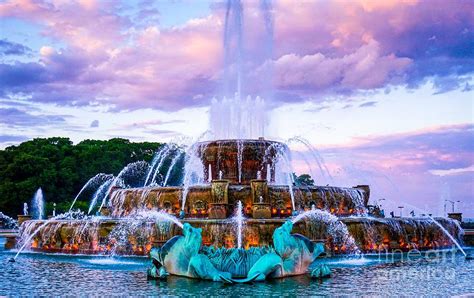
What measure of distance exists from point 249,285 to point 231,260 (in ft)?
3.52

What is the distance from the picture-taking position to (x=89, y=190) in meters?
71.6

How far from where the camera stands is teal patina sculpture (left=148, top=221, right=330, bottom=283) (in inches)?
637

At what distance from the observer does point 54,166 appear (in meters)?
69.1

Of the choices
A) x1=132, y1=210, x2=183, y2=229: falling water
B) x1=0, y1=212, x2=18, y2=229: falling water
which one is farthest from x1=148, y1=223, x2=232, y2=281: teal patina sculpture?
x1=0, y1=212, x2=18, y2=229: falling water

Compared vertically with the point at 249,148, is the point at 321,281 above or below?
below

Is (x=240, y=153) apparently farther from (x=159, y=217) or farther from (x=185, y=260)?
(x=185, y=260)

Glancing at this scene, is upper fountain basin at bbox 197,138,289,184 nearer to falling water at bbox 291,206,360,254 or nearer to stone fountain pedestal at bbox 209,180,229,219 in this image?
stone fountain pedestal at bbox 209,180,229,219

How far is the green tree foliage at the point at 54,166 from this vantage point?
63.5 metres

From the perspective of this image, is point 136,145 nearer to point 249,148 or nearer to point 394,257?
point 249,148

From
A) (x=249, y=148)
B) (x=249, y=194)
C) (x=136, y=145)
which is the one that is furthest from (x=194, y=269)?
(x=136, y=145)

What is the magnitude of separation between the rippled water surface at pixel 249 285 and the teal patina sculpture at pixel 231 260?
356 mm

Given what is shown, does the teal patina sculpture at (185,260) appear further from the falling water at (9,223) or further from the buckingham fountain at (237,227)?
the falling water at (9,223)

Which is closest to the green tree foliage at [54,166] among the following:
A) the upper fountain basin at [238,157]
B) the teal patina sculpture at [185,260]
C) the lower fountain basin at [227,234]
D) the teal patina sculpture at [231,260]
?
the upper fountain basin at [238,157]

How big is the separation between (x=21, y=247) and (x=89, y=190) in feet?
145
